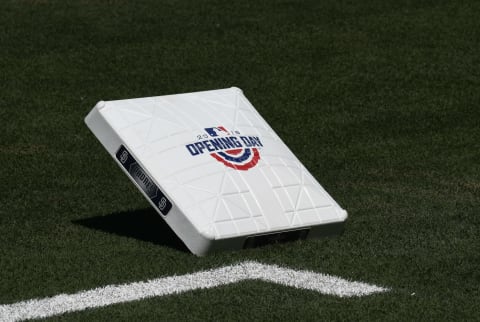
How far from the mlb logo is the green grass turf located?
17 cm

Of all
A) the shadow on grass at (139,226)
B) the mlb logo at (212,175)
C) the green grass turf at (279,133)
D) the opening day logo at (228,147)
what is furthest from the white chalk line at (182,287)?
the opening day logo at (228,147)

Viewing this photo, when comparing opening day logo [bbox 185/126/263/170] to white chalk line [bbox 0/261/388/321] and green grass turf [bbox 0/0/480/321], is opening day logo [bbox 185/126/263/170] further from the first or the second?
white chalk line [bbox 0/261/388/321]

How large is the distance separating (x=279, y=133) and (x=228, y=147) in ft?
9.73

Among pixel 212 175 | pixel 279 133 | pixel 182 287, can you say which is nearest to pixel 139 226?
pixel 212 175

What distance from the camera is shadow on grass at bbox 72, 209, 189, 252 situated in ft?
23.4

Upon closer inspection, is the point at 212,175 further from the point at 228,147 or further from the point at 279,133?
the point at 279,133

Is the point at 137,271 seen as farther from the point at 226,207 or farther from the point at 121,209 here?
the point at 121,209

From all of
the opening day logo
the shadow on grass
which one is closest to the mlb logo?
the opening day logo

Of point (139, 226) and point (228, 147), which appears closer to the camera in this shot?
point (228, 147)

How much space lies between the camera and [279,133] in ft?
32.9

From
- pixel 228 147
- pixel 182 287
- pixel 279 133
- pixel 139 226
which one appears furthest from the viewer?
pixel 279 133

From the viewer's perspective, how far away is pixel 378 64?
11.9 metres

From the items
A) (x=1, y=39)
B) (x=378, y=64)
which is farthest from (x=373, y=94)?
(x=1, y=39)

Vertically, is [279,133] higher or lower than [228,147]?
lower
